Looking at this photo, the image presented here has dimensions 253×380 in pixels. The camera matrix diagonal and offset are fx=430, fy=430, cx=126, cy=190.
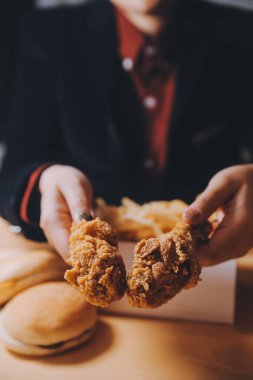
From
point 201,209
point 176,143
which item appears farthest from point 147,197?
point 201,209

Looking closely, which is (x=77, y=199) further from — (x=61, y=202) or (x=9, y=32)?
(x=9, y=32)

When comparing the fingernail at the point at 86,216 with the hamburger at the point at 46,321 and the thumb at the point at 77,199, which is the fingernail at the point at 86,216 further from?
the hamburger at the point at 46,321

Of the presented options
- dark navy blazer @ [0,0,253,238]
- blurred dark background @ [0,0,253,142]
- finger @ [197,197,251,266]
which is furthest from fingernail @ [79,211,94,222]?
blurred dark background @ [0,0,253,142]

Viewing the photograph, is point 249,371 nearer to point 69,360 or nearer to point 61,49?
point 69,360

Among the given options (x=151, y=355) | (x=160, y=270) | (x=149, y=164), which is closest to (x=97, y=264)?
(x=160, y=270)

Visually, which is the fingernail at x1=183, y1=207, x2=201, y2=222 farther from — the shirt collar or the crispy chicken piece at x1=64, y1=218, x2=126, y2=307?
the shirt collar
